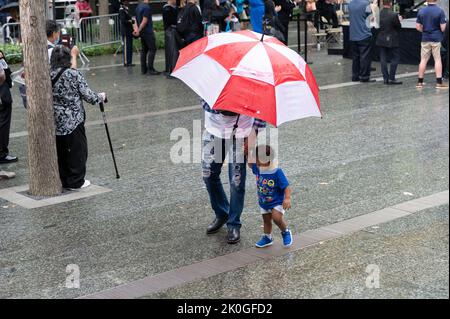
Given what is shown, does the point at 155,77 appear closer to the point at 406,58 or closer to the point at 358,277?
the point at 406,58

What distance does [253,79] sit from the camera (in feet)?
18.8

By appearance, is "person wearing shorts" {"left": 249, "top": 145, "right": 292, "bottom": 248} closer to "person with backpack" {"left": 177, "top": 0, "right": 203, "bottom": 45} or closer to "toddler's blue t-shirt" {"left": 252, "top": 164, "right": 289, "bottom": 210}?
"toddler's blue t-shirt" {"left": 252, "top": 164, "right": 289, "bottom": 210}

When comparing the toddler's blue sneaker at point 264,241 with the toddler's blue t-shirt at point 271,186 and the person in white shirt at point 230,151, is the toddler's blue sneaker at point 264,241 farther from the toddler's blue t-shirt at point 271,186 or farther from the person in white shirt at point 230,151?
the toddler's blue t-shirt at point 271,186

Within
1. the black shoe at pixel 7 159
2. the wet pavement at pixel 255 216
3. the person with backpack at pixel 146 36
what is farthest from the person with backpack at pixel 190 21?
the black shoe at pixel 7 159

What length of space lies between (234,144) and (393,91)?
8.60m

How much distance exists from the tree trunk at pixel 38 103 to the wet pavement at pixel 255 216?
50 centimetres

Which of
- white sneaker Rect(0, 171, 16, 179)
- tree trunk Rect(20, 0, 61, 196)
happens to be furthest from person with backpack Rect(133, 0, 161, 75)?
tree trunk Rect(20, 0, 61, 196)

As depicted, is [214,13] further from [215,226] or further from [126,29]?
[215,226]

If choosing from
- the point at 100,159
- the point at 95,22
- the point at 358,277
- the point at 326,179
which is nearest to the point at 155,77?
the point at 95,22

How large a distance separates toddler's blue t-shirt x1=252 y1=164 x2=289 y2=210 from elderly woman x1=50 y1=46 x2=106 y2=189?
9.42ft

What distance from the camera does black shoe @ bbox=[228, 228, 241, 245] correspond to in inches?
255

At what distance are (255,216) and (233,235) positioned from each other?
31.7 inches

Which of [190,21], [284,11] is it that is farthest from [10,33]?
[284,11]

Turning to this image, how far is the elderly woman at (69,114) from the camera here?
27.0ft
